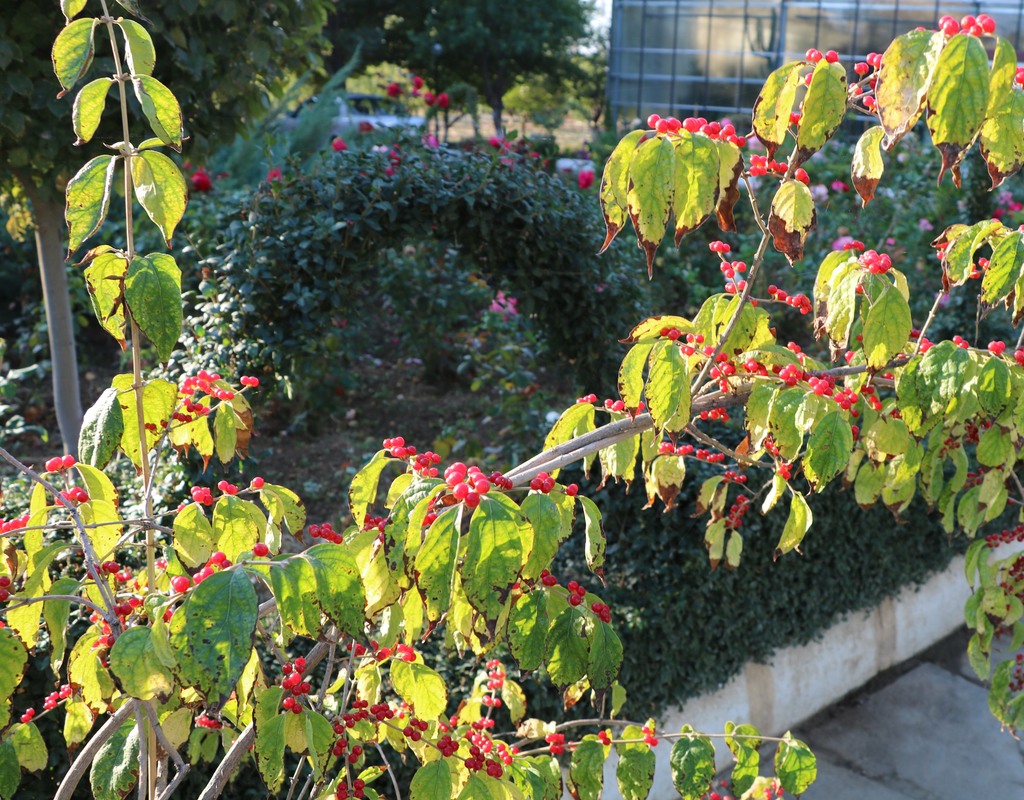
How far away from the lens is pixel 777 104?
4.48 feet

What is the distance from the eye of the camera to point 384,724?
1.82 metres

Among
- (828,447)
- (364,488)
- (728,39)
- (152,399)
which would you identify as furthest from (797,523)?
(728,39)

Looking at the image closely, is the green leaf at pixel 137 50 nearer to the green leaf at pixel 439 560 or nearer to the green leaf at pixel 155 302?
the green leaf at pixel 155 302

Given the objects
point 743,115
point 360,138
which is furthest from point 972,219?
point 743,115

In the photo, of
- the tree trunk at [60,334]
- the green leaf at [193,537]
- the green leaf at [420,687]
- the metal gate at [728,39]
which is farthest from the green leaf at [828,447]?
the metal gate at [728,39]

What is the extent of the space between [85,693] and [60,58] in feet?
2.83

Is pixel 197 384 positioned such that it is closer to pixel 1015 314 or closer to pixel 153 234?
pixel 1015 314

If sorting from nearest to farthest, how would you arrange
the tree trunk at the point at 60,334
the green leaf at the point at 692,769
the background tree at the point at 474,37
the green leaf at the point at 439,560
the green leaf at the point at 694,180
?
1. the green leaf at the point at 439,560
2. the green leaf at the point at 694,180
3. the green leaf at the point at 692,769
4. the tree trunk at the point at 60,334
5. the background tree at the point at 474,37

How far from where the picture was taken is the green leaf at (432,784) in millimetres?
1483

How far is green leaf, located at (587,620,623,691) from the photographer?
57.0 inches

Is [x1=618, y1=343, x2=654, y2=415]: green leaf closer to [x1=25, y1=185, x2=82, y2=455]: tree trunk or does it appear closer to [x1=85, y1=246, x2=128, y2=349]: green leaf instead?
[x1=85, y1=246, x2=128, y2=349]: green leaf

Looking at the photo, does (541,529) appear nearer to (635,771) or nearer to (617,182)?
(617,182)

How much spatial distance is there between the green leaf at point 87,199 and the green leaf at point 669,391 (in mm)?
778

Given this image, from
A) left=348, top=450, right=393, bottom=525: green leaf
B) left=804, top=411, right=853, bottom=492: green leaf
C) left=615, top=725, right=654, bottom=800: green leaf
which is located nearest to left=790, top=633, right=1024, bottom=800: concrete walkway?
left=615, top=725, right=654, bottom=800: green leaf
